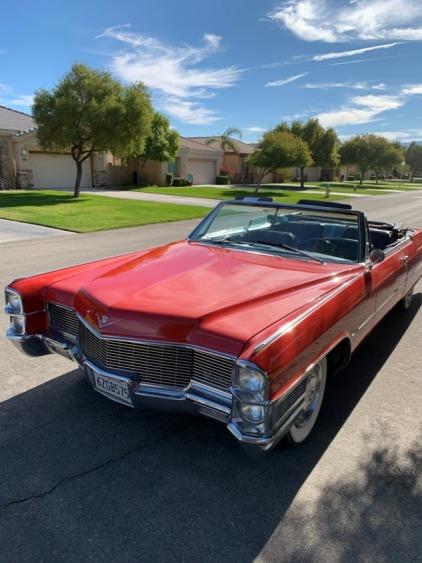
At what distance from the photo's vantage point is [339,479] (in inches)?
105

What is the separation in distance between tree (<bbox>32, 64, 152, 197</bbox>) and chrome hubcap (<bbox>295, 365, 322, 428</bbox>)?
64.5 ft

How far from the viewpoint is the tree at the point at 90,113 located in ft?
66.3

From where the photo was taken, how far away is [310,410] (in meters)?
3.05

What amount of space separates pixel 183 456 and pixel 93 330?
97cm

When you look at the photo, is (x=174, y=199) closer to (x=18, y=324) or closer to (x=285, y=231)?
(x=285, y=231)

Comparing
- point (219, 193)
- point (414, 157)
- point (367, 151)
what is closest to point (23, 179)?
point (219, 193)

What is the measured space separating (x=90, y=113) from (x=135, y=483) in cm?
2021

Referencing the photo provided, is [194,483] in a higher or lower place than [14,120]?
lower

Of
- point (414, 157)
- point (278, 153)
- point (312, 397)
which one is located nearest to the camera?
point (312, 397)

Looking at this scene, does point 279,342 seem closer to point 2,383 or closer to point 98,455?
point 98,455

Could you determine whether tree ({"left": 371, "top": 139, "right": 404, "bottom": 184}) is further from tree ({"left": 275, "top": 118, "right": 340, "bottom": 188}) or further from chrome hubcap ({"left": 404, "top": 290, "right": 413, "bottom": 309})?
chrome hubcap ({"left": 404, "top": 290, "right": 413, "bottom": 309})

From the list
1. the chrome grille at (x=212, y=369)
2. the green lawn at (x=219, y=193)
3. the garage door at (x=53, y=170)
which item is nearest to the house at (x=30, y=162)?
the garage door at (x=53, y=170)

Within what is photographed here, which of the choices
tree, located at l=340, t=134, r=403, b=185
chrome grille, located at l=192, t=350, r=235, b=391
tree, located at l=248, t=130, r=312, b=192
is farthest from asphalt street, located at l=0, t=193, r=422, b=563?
tree, located at l=340, t=134, r=403, b=185

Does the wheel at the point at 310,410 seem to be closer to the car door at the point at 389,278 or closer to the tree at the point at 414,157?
the car door at the point at 389,278
